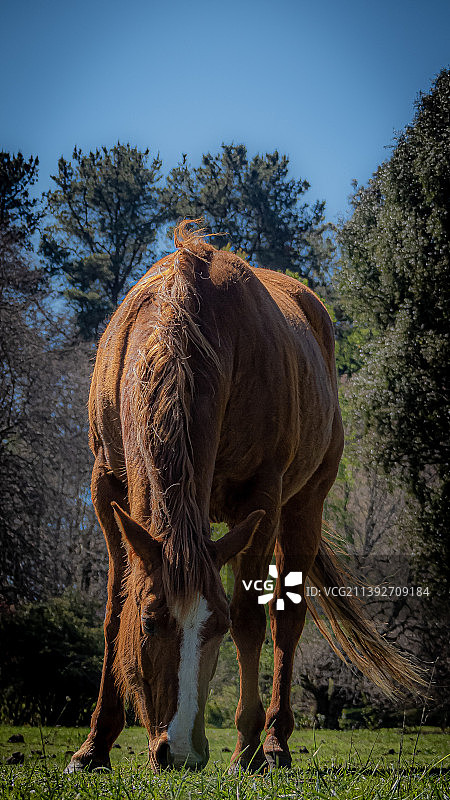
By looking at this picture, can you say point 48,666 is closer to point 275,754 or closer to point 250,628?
point 275,754

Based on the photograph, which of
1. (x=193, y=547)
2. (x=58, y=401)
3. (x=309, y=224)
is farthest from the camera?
(x=309, y=224)

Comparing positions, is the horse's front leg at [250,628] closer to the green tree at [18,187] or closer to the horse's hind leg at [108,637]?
the horse's hind leg at [108,637]

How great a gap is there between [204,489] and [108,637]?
1603mm

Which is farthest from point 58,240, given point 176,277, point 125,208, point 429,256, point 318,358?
point 176,277

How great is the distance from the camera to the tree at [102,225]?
61.5 feet

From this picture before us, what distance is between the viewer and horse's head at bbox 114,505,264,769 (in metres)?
2.64

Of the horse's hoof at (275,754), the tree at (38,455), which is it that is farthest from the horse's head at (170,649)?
the tree at (38,455)

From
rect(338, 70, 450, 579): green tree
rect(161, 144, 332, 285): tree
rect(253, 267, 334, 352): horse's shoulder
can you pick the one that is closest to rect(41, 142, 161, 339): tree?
rect(161, 144, 332, 285): tree

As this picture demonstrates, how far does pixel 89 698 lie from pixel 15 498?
4656 millimetres

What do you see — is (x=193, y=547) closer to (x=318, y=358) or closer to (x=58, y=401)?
(x=318, y=358)

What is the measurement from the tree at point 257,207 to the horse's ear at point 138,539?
1669 centimetres

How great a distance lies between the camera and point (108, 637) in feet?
14.0

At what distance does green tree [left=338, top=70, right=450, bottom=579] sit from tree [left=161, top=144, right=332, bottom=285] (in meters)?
5.60

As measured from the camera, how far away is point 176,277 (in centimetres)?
382
